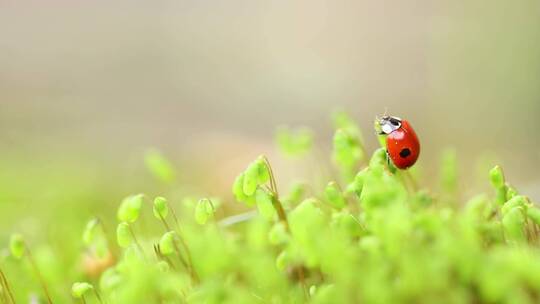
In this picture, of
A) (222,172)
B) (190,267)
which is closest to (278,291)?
(190,267)

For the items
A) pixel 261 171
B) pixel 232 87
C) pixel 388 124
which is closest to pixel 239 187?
pixel 261 171

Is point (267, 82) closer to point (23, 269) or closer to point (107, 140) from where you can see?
point (107, 140)

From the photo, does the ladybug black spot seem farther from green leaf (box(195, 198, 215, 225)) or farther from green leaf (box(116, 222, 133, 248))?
green leaf (box(116, 222, 133, 248))

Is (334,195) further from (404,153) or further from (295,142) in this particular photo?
(295,142)

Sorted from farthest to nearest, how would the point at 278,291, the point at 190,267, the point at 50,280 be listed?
the point at 50,280, the point at 190,267, the point at 278,291

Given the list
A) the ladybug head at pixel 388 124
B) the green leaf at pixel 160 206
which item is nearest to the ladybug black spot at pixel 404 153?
the ladybug head at pixel 388 124

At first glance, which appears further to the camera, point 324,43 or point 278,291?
point 324,43

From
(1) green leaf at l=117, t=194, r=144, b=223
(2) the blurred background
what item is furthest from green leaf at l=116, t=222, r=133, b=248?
(2) the blurred background

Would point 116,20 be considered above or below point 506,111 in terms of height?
above

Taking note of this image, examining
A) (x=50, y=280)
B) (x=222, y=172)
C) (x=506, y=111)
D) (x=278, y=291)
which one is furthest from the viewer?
(x=506, y=111)
